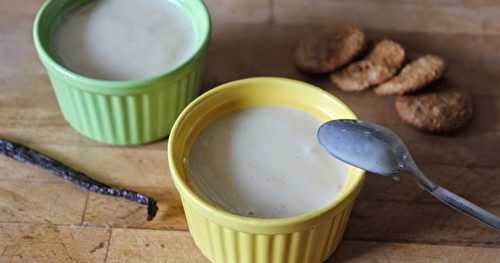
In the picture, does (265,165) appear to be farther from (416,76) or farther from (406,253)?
(416,76)

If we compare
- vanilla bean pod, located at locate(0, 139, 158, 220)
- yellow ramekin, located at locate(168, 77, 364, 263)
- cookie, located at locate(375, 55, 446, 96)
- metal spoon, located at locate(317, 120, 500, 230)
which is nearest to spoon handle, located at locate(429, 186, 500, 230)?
metal spoon, located at locate(317, 120, 500, 230)

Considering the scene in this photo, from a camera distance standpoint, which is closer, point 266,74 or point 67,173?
point 67,173

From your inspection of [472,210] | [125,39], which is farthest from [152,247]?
[472,210]

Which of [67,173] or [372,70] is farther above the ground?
[372,70]

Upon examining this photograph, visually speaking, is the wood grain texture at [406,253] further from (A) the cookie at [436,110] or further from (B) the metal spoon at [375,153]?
(A) the cookie at [436,110]

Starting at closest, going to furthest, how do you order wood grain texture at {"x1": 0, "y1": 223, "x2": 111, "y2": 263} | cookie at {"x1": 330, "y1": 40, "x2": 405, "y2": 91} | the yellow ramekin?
the yellow ramekin, wood grain texture at {"x1": 0, "y1": 223, "x2": 111, "y2": 263}, cookie at {"x1": 330, "y1": 40, "x2": 405, "y2": 91}

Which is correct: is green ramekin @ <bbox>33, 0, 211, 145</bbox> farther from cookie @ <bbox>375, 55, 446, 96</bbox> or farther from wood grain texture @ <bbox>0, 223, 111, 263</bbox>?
cookie @ <bbox>375, 55, 446, 96</bbox>

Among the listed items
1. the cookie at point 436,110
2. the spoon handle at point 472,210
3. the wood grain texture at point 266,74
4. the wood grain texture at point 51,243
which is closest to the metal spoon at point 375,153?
the spoon handle at point 472,210
